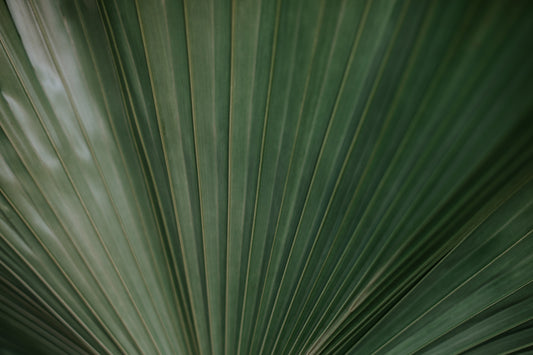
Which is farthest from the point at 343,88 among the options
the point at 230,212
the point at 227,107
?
the point at 230,212

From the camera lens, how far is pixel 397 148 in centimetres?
50

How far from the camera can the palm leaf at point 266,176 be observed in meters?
0.45

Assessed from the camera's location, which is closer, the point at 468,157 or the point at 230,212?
the point at 468,157

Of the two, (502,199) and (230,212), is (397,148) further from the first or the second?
(230,212)

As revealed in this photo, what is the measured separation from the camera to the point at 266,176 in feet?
1.87

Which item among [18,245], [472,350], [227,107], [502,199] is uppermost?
[227,107]

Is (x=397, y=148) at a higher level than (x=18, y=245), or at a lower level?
higher

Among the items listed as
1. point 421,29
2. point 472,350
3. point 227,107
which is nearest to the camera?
point 421,29

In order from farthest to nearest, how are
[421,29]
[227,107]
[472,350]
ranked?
1. [472,350]
2. [227,107]
3. [421,29]

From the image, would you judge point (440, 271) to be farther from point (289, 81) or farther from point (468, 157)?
point (289, 81)

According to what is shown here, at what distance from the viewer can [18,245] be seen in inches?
24.8

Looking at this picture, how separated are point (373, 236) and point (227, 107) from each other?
347 mm

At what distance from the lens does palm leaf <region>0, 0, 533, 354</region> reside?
449mm

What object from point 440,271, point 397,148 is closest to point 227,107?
point 397,148
